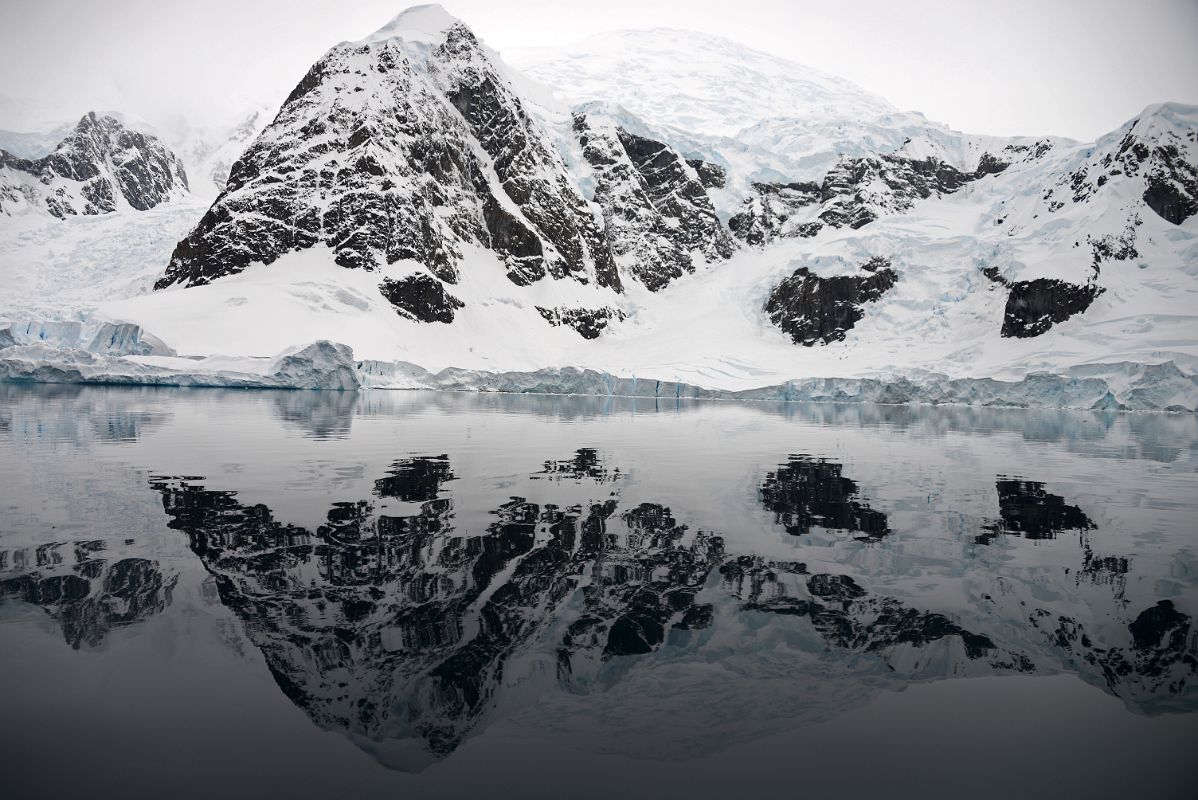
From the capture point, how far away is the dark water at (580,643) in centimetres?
327

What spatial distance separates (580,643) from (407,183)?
90.3 meters

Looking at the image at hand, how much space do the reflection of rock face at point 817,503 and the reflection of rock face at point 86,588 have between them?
6341mm

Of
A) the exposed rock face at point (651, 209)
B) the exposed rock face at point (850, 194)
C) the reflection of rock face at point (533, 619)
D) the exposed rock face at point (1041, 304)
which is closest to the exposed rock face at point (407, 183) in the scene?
the exposed rock face at point (651, 209)

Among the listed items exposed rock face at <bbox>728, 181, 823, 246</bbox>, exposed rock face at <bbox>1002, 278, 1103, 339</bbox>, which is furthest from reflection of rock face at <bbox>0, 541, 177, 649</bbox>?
exposed rock face at <bbox>728, 181, 823, 246</bbox>

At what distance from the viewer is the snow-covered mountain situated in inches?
2729

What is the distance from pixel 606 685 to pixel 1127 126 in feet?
352

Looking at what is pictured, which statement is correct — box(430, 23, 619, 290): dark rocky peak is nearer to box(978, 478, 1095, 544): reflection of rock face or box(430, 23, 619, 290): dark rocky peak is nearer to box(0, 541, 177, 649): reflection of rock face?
box(978, 478, 1095, 544): reflection of rock face

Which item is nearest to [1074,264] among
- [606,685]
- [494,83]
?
[494,83]

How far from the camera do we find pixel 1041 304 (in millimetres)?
72125

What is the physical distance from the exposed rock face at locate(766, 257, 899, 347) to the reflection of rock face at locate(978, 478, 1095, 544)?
80.6m

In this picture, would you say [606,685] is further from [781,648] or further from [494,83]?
[494,83]

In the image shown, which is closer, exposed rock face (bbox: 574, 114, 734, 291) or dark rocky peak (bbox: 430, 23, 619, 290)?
dark rocky peak (bbox: 430, 23, 619, 290)

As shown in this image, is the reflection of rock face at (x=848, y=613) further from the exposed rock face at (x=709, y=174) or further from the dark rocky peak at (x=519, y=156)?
the exposed rock face at (x=709, y=174)

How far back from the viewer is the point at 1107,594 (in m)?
5.94
